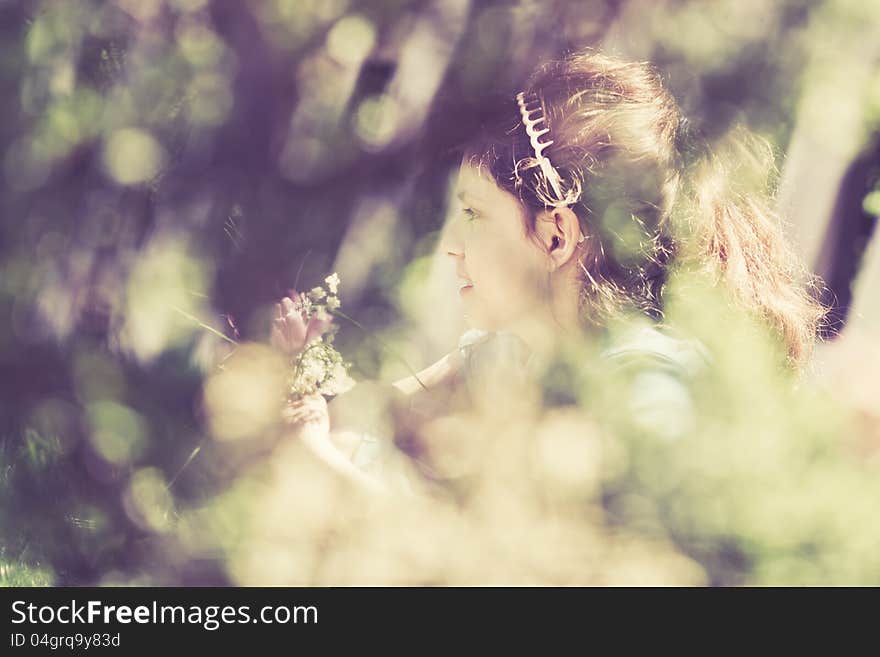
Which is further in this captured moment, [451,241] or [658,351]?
[451,241]

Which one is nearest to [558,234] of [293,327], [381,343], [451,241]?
[451,241]

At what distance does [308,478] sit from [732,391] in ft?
2.20

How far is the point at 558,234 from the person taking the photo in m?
1.17

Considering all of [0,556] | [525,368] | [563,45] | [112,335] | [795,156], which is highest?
[563,45]

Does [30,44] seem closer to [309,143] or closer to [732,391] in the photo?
[309,143]

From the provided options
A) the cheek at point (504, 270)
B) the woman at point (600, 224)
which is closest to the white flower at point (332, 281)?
Result: the woman at point (600, 224)

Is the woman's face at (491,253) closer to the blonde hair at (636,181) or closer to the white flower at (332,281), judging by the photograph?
the blonde hair at (636,181)

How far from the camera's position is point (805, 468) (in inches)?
43.3

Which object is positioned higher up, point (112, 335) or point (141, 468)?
point (112, 335)

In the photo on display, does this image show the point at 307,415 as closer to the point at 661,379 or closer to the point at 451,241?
the point at 451,241

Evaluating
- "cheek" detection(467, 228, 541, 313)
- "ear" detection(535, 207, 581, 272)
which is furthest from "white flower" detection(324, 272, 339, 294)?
"ear" detection(535, 207, 581, 272)

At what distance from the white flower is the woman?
101 mm

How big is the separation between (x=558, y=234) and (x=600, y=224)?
0.22ft
